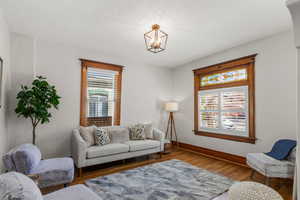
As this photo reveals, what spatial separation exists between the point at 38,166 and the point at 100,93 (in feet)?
7.40

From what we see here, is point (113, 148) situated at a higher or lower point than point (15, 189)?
lower

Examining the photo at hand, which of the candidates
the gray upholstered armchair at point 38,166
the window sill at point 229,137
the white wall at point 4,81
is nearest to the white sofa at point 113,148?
the gray upholstered armchair at point 38,166

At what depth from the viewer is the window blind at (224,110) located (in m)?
3.56

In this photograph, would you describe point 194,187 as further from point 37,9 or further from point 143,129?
point 37,9

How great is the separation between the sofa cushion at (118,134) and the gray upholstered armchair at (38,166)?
4.50 feet

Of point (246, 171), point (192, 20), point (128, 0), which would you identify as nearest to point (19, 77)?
point (128, 0)

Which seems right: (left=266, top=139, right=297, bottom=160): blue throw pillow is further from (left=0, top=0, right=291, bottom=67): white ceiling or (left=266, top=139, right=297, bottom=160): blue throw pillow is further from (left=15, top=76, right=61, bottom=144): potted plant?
(left=15, top=76, right=61, bottom=144): potted plant

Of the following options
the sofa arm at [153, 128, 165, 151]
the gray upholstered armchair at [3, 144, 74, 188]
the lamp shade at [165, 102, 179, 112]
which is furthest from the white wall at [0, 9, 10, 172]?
the lamp shade at [165, 102, 179, 112]

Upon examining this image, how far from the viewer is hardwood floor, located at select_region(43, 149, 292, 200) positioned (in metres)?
2.58

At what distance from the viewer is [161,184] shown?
2559mm

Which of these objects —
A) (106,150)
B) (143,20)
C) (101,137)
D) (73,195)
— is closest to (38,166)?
(73,195)

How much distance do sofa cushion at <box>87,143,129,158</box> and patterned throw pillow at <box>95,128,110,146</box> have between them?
135mm

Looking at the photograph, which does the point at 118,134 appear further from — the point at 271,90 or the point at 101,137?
the point at 271,90

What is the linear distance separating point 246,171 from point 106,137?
10.1 ft
